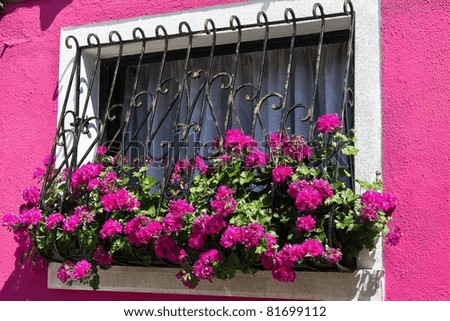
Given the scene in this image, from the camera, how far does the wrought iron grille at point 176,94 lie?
398cm

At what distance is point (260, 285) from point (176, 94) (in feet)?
4.28

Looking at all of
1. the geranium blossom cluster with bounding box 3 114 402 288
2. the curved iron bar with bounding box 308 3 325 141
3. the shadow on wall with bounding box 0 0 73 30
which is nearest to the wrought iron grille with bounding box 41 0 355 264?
the curved iron bar with bounding box 308 3 325 141

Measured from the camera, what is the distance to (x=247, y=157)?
365 cm

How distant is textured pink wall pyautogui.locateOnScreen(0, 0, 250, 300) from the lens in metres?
4.46

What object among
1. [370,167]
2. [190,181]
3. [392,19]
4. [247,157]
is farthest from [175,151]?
[392,19]

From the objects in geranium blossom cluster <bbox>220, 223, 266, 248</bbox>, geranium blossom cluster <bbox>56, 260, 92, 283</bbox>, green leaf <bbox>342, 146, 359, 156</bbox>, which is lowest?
geranium blossom cluster <bbox>56, 260, 92, 283</bbox>

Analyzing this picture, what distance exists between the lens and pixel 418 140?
12.0 ft

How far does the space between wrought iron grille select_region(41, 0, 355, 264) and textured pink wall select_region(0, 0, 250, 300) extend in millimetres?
154

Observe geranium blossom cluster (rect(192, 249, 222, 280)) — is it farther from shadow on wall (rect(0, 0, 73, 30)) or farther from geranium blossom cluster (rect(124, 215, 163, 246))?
shadow on wall (rect(0, 0, 73, 30))

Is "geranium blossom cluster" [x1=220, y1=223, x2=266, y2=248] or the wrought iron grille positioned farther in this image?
the wrought iron grille

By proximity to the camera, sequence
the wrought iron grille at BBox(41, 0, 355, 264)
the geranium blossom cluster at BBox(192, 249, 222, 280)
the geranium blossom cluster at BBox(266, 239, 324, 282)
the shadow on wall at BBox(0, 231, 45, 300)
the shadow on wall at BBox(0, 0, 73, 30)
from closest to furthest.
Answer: the geranium blossom cluster at BBox(266, 239, 324, 282)
the geranium blossom cluster at BBox(192, 249, 222, 280)
the wrought iron grille at BBox(41, 0, 355, 264)
the shadow on wall at BBox(0, 231, 45, 300)
the shadow on wall at BBox(0, 0, 73, 30)

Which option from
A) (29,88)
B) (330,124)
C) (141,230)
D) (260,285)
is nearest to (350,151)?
(330,124)

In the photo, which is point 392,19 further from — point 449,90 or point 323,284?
point 323,284

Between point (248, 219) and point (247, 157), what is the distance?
1.13ft
